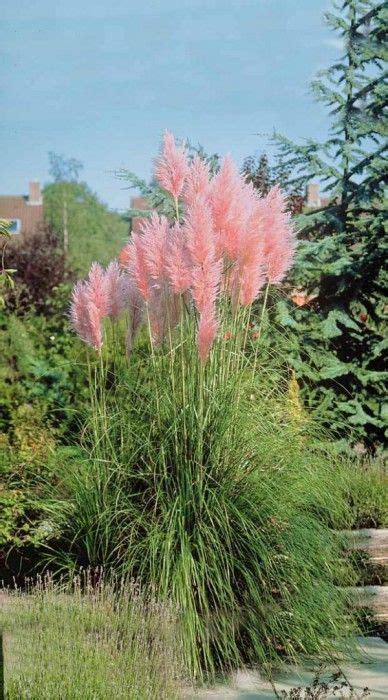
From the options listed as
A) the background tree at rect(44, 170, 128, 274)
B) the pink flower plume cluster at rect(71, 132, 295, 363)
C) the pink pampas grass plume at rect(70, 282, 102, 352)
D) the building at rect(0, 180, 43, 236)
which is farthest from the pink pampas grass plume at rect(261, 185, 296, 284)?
the building at rect(0, 180, 43, 236)

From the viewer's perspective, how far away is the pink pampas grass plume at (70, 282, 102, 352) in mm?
5785

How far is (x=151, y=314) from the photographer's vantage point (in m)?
5.86

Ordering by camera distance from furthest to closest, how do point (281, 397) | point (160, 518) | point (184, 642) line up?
point (281, 397), point (160, 518), point (184, 642)

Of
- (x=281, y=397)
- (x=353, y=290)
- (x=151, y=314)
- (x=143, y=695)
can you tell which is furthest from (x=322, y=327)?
(x=143, y=695)

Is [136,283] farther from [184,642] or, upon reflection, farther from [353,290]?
[353,290]

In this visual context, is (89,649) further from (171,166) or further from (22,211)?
(22,211)

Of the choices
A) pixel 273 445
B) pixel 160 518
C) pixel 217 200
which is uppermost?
pixel 217 200

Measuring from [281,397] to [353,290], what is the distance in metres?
3.44

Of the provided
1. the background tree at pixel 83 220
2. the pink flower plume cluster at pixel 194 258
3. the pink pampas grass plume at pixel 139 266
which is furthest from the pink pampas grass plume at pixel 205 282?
the background tree at pixel 83 220

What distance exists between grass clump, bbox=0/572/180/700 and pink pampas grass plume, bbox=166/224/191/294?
154 centimetres

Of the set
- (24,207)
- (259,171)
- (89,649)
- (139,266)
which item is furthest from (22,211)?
(89,649)

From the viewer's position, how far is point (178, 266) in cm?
551

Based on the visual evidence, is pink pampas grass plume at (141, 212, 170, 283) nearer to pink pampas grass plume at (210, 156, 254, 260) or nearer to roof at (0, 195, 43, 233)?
pink pampas grass plume at (210, 156, 254, 260)

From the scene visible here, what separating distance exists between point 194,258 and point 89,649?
2.02 metres
